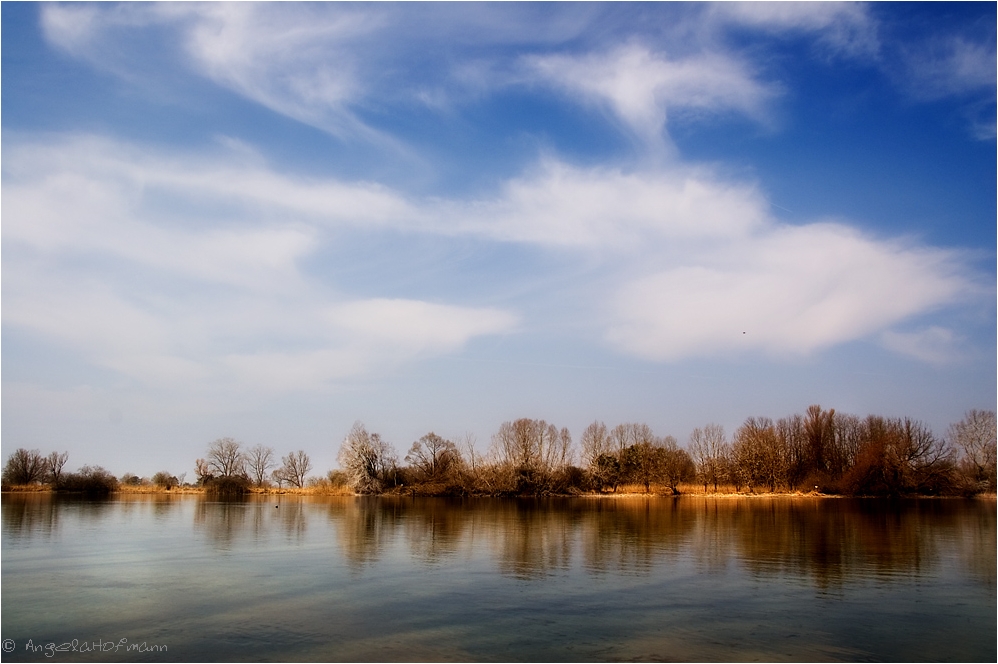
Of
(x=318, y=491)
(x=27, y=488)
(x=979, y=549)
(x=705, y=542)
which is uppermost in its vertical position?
(x=979, y=549)

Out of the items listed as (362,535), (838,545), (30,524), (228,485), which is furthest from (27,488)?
(838,545)

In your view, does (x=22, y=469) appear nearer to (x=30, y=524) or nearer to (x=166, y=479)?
(x=166, y=479)

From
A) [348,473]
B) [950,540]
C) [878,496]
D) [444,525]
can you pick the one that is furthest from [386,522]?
[878,496]

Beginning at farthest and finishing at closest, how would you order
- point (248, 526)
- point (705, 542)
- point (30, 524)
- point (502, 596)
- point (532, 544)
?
point (248, 526) < point (30, 524) < point (705, 542) < point (532, 544) < point (502, 596)

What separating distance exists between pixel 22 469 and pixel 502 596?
9375 cm

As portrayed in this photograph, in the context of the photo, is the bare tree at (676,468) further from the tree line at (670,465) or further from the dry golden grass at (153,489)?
the dry golden grass at (153,489)

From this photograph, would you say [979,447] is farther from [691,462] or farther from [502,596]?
[502,596]

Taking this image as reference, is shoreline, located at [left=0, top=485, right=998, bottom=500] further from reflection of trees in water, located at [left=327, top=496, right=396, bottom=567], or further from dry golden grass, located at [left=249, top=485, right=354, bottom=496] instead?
reflection of trees in water, located at [left=327, top=496, right=396, bottom=567]

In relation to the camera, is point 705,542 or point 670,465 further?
point 670,465

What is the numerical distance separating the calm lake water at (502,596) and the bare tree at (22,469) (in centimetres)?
6861

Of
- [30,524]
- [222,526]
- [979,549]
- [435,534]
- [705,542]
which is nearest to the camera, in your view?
[979,549]

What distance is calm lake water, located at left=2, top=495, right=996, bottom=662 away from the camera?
11.9 meters

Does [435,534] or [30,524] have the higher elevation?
[435,534]

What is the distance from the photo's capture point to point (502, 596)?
1614 centimetres
